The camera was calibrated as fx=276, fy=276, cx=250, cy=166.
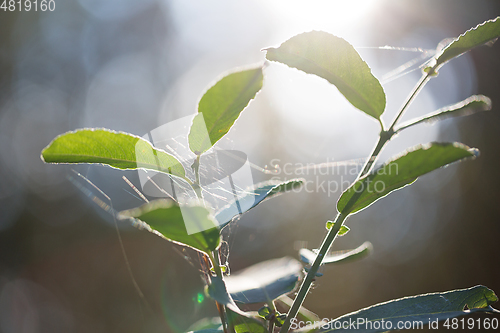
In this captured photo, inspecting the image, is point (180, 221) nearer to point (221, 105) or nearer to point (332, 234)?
point (221, 105)

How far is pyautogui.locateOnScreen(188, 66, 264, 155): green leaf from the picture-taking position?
0.33m

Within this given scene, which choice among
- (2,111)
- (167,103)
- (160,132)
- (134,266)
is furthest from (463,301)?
(2,111)

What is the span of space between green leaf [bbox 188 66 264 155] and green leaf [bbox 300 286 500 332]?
1.23ft

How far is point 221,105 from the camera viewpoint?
1.20ft

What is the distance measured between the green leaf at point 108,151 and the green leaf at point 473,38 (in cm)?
50

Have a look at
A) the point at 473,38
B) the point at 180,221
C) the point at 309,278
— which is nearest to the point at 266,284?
the point at 309,278

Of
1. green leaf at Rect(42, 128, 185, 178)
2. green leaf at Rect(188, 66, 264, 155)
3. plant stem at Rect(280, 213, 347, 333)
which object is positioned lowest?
plant stem at Rect(280, 213, 347, 333)

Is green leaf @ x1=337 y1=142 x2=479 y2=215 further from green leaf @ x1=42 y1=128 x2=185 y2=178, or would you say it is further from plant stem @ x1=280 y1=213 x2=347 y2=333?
green leaf @ x1=42 y1=128 x2=185 y2=178

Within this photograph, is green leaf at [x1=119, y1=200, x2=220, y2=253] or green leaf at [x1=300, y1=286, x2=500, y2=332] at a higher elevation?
green leaf at [x1=119, y1=200, x2=220, y2=253]

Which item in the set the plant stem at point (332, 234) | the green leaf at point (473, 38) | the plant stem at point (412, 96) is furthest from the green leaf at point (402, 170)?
the green leaf at point (473, 38)

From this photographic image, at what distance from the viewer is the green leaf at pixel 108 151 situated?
0.38m

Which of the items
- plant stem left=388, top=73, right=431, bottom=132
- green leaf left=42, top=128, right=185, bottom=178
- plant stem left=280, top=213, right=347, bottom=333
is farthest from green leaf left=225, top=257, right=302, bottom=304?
plant stem left=388, top=73, right=431, bottom=132

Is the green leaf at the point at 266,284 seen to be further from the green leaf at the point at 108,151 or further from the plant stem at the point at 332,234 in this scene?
the green leaf at the point at 108,151

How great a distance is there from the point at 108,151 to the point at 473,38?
62 cm
